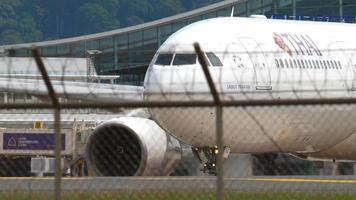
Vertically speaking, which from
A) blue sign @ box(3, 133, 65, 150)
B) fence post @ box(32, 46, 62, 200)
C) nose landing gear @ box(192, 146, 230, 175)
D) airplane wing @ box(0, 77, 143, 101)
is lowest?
blue sign @ box(3, 133, 65, 150)

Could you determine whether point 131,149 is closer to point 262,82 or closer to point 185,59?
point 185,59

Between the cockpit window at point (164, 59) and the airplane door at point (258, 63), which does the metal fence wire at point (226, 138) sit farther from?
the cockpit window at point (164, 59)

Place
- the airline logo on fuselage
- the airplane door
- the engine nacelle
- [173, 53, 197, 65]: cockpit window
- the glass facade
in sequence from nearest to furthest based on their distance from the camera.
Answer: [173, 53, 197, 65]: cockpit window, the airplane door, the engine nacelle, the airline logo on fuselage, the glass facade

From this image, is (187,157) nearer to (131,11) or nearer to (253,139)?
(253,139)

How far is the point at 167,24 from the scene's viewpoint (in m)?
64.1

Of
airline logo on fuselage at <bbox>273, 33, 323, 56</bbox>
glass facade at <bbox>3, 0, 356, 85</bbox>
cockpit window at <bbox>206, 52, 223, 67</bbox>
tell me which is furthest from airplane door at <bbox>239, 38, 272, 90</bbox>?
glass facade at <bbox>3, 0, 356, 85</bbox>

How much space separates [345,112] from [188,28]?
3665mm

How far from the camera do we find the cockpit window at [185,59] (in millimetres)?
26141

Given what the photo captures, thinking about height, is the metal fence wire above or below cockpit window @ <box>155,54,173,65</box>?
below

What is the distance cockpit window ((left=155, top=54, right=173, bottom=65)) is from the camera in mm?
26359

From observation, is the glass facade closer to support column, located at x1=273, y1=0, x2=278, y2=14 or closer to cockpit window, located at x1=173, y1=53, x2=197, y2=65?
support column, located at x1=273, y1=0, x2=278, y2=14

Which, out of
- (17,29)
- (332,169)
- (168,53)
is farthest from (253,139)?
(17,29)

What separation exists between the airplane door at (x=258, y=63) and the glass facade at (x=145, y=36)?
2887 centimetres

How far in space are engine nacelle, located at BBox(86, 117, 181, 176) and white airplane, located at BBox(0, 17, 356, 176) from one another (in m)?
0.02
